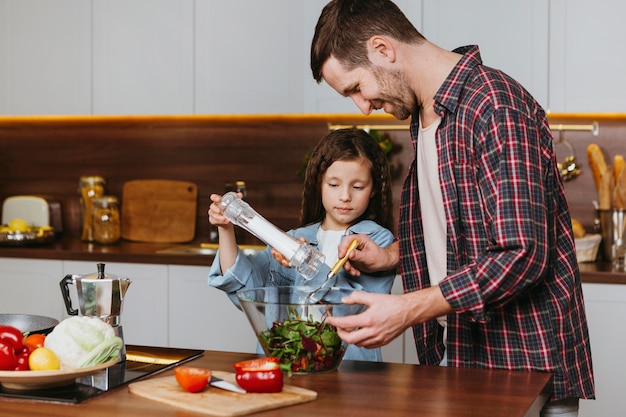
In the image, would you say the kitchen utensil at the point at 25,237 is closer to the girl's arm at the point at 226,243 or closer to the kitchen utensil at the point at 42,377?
the girl's arm at the point at 226,243

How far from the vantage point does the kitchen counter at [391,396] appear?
1.41 meters

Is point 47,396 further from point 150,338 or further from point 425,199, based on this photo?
point 150,338

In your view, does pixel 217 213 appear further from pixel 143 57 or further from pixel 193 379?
pixel 143 57

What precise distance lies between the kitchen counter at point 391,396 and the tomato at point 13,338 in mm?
97

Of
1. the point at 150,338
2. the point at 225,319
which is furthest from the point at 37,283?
the point at 225,319

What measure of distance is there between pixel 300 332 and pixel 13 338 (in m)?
0.51

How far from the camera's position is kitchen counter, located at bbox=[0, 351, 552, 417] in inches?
55.6

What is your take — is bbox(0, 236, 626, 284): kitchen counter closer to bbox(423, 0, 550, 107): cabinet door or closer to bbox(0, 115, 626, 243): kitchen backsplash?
bbox(0, 115, 626, 243): kitchen backsplash

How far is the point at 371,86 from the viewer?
1841mm

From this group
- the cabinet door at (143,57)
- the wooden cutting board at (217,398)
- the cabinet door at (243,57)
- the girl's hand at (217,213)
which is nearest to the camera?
the wooden cutting board at (217,398)

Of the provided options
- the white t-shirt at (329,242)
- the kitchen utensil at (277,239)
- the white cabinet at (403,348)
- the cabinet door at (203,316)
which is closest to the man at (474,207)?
the kitchen utensil at (277,239)

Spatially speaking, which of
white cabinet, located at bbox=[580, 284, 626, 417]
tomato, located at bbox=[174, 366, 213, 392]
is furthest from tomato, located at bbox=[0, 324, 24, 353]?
white cabinet, located at bbox=[580, 284, 626, 417]

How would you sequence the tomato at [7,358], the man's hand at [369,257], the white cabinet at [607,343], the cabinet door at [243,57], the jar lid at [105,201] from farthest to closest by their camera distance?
the jar lid at [105,201], the cabinet door at [243,57], the white cabinet at [607,343], the man's hand at [369,257], the tomato at [7,358]

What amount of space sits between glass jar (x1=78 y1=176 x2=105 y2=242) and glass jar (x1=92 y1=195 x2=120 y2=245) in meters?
0.11
